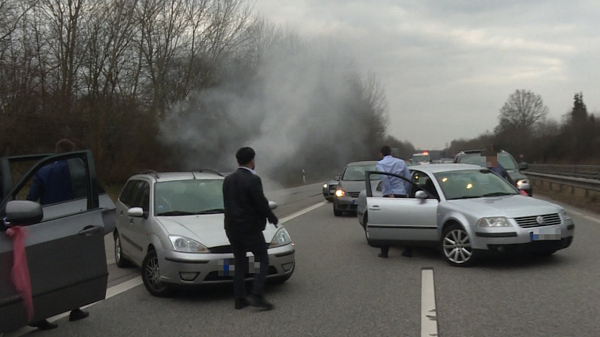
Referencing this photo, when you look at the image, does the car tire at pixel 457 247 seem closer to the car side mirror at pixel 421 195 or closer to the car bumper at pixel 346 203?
the car side mirror at pixel 421 195

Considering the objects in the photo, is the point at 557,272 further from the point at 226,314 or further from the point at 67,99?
the point at 67,99

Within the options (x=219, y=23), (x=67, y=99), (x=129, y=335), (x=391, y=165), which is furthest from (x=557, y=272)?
(x=219, y=23)

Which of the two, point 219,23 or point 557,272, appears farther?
point 219,23

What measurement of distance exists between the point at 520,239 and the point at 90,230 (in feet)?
17.5

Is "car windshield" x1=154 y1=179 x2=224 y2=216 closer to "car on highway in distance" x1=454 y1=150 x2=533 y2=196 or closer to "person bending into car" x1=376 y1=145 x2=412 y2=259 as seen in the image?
"person bending into car" x1=376 y1=145 x2=412 y2=259

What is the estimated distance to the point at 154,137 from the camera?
23.5 meters

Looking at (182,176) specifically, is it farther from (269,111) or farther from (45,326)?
(269,111)

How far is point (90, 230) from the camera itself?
4.65 meters

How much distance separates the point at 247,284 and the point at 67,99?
59.1 feet

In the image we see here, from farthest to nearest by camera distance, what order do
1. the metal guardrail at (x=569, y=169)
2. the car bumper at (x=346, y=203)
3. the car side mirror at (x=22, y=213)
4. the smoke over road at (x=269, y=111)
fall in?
the metal guardrail at (x=569, y=169), the smoke over road at (x=269, y=111), the car bumper at (x=346, y=203), the car side mirror at (x=22, y=213)

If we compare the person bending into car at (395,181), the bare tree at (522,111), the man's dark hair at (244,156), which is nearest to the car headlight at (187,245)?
the man's dark hair at (244,156)

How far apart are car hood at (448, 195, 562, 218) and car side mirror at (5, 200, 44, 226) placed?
5651 mm

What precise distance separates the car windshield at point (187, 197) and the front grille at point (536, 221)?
396 cm

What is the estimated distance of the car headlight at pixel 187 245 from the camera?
6.28 metres
